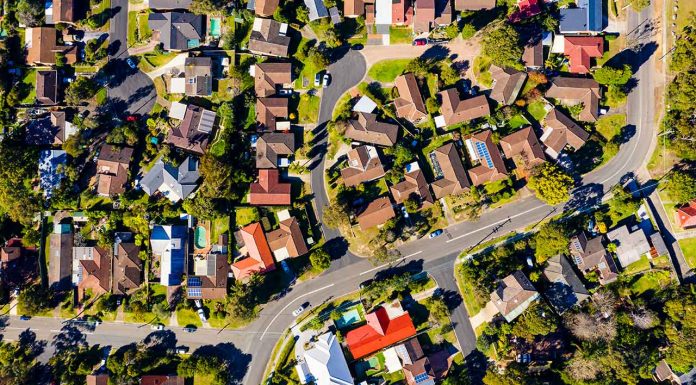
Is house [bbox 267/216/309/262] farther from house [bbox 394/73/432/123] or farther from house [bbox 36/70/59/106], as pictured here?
house [bbox 36/70/59/106]

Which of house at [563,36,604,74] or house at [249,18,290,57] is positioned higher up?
house at [249,18,290,57]

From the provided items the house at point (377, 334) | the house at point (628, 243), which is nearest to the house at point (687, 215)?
the house at point (628, 243)

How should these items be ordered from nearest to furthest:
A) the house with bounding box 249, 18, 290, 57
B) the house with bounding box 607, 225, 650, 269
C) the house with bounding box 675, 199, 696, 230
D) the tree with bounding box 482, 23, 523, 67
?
the tree with bounding box 482, 23, 523, 67 → the house with bounding box 675, 199, 696, 230 → the house with bounding box 607, 225, 650, 269 → the house with bounding box 249, 18, 290, 57

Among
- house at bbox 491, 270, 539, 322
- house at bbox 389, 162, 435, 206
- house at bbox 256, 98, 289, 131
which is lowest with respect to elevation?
house at bbox 491, 270, 539, 322

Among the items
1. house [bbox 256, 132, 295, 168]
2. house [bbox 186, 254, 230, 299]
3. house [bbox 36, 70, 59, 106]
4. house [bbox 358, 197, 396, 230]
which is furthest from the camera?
house [bbox 36, 70, 59, 106]

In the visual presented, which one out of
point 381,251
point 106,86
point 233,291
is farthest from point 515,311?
point 106,86

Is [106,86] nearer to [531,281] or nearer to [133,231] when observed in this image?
[133,231]

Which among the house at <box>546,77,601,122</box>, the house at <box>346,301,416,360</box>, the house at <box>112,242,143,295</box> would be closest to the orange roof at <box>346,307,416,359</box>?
the house at <box>346,301,416,360</box>
